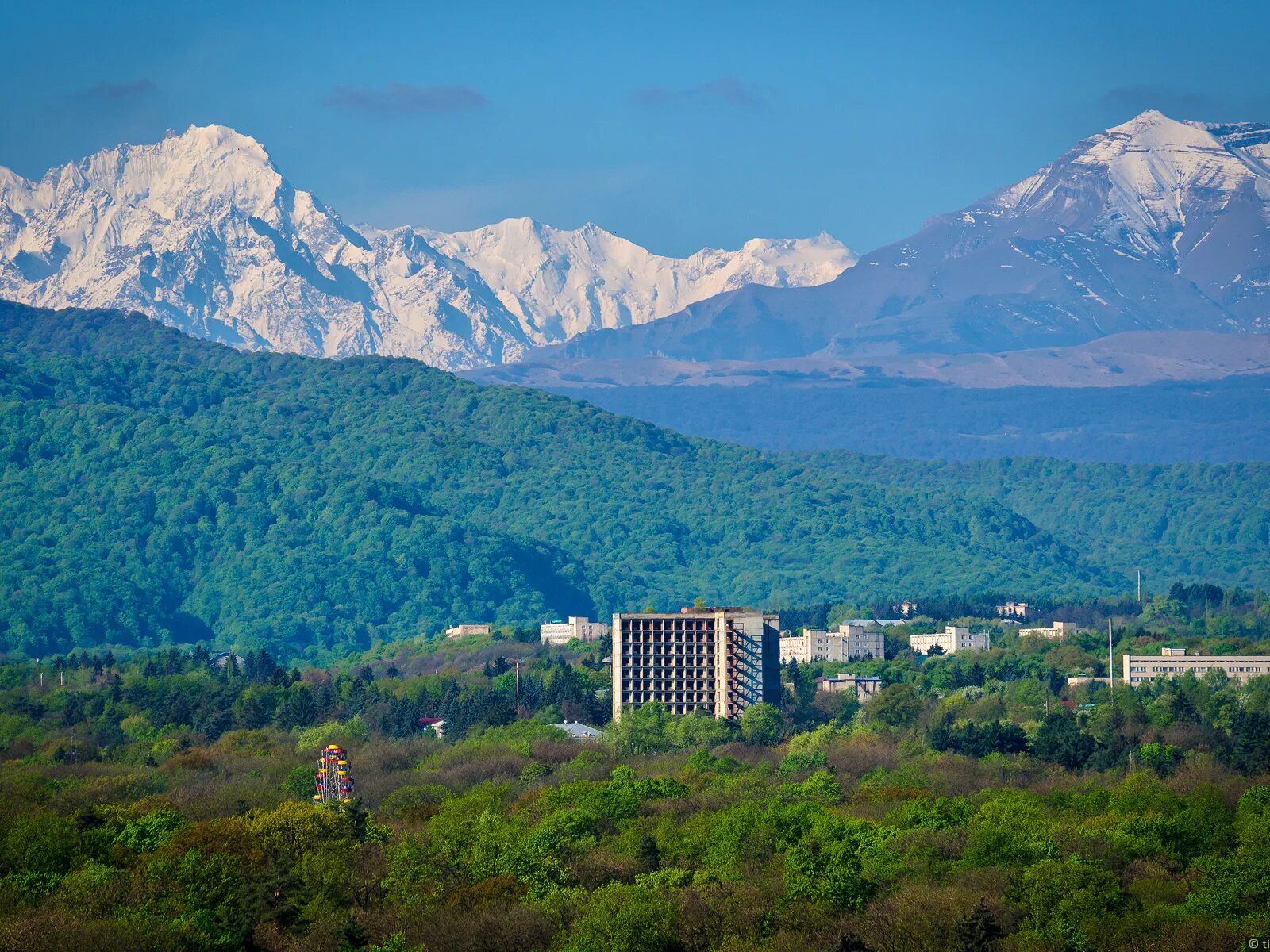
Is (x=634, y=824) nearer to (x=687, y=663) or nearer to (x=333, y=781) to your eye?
(x=333, y=781)

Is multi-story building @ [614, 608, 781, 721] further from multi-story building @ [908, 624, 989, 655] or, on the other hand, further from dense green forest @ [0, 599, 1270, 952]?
multi-story building @ [908, 624, 989, 655]

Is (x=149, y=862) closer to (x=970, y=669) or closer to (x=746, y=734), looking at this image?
(x=746, y=734)

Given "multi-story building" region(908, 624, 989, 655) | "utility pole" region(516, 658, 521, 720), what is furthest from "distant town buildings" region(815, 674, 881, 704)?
"multi-story building" region(908, 624, 989, 655)

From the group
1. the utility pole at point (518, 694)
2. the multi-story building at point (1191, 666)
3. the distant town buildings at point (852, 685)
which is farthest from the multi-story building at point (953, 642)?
the utility pole at point (518, 694)

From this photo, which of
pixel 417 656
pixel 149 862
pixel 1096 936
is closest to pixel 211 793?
pixel 149 862

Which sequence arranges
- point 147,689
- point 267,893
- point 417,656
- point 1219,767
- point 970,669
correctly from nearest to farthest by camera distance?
point 267,893
point 1219,767
point 147,689
point 970,669
point 417,656
